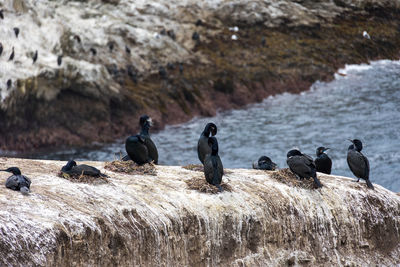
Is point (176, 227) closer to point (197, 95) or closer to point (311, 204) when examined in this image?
point (311, 204)

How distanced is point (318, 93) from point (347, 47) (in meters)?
6.43

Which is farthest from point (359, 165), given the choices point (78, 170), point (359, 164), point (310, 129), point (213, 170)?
point (310, 129)

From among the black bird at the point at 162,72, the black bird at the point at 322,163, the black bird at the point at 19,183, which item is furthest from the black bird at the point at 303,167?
the black bird at the point at 162,72

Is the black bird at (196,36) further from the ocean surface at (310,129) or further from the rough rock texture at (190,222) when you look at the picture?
the rough rock texture at (190,222)

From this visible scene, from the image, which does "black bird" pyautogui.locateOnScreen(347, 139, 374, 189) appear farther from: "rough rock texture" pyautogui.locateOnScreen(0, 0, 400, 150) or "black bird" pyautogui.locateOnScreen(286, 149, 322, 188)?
"rough rock texture" pyautogui.locateOnScreen(0, 0, 400, 150)

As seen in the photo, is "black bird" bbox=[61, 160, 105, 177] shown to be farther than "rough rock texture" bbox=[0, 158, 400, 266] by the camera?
Yes

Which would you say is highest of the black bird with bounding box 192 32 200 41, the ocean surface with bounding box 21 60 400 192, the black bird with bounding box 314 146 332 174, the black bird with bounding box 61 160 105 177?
the black bird with bounding box 192 32 200 41

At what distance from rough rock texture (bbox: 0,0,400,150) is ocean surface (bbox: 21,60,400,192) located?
1.45 metres

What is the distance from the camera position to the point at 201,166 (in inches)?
741

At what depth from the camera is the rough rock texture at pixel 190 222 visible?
1384 cm

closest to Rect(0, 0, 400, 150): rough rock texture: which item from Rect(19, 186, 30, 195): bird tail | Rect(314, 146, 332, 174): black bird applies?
Rect(314, 146, 332, 174): black bird

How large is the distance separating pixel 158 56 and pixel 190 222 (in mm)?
31428

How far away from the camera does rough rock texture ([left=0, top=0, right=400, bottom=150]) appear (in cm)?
3925

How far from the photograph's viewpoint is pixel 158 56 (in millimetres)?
46625
